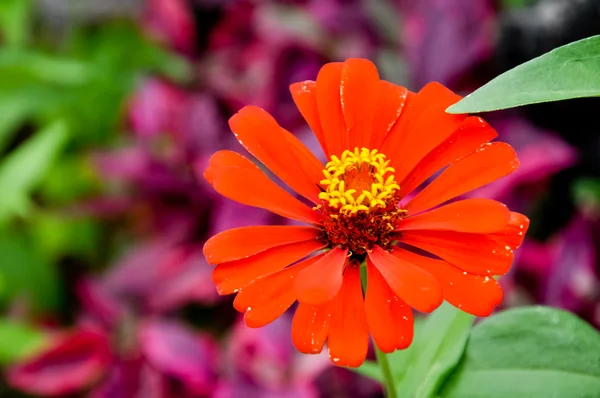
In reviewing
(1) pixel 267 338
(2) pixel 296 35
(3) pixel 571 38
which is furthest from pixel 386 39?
(1) pixel 267 338

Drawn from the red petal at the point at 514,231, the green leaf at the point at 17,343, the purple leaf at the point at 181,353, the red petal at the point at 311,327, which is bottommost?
the green leaf at the point at 17,343

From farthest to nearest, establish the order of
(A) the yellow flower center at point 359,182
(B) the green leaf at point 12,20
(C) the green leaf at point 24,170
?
1. (B) the green leaf at point 12,20
2. (C) the green leaf at point 24,170
3. (A) the yellow flower center at point 359,182

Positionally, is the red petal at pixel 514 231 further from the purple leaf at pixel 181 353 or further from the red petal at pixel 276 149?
the purple leaf at pixel 181 353

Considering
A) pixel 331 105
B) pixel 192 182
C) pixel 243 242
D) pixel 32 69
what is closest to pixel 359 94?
pixel 331 105

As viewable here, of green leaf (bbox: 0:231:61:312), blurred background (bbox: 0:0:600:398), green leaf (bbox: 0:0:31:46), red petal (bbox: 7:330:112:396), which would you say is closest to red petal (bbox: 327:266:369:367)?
blurred background (bbox: 0:0:600:398)

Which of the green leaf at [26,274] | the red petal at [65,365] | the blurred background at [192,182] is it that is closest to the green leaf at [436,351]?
the blurred background at [192,182]

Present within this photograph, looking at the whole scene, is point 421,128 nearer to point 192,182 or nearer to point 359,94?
point 359,94

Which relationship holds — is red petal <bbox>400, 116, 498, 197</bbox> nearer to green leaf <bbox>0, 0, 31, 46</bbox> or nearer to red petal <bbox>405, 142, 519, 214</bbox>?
red petal <bbox>405, 142, 519, 214</bbox>

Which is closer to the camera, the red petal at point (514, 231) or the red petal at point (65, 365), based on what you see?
the red petal at point (514, 231)
